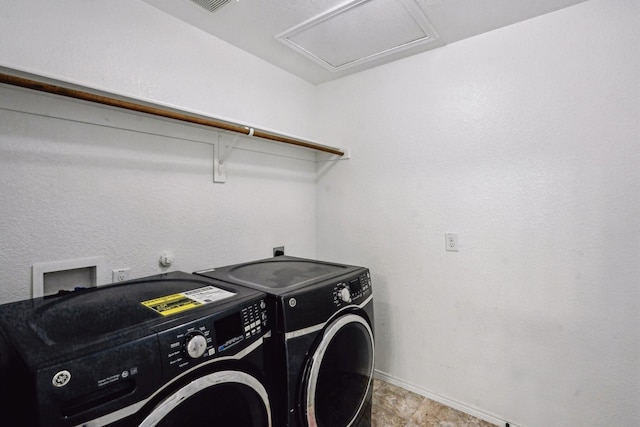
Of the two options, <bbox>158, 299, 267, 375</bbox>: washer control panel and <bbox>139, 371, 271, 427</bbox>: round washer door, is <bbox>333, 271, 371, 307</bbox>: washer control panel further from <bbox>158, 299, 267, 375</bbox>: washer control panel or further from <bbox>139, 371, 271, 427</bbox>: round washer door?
<bbox>139, 371, 271, 427</bbox>: round washer door

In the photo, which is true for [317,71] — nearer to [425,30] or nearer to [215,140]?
[425,30]

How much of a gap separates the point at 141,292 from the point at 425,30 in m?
1.97

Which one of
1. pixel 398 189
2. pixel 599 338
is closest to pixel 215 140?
pixel 398 189

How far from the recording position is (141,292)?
3.82 ft

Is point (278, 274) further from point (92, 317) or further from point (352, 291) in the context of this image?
point (92, 317)

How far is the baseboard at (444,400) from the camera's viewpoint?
1.75 meters

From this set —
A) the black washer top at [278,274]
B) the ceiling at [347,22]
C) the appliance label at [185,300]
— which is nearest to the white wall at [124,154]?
the ceiling at [347,22]

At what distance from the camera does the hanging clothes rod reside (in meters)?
1.02

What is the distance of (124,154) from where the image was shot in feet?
4.84

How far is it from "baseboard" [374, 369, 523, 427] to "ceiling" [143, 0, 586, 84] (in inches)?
88.3

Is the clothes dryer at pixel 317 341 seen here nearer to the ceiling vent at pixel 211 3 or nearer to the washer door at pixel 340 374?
the washer door at pixel 340 374

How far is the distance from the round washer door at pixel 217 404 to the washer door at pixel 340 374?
216 millimetres

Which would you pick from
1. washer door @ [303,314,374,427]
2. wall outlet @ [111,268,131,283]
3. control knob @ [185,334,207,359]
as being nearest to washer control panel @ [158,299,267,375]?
control knob @ [185,334,207,359]

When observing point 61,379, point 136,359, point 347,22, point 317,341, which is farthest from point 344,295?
point 347,22
